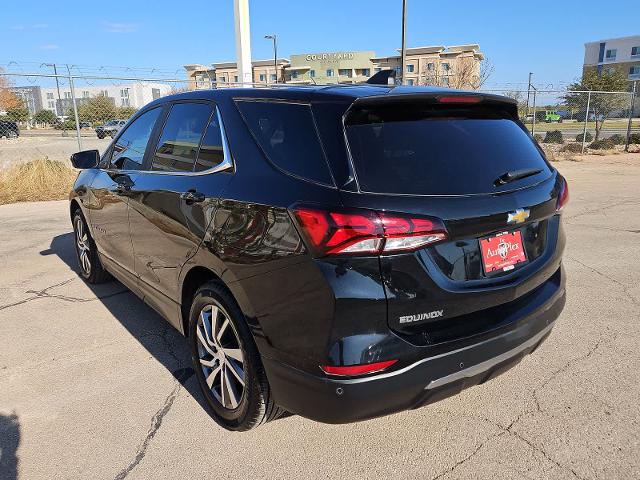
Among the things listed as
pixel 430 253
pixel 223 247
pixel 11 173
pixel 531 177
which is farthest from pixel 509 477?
pixel 11 173

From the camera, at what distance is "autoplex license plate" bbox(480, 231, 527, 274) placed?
225cm

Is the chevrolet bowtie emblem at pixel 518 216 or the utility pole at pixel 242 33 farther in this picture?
the utility pole at pixel 242 33

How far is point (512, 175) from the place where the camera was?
96.1 inches

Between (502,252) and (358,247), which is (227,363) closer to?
(358,247)

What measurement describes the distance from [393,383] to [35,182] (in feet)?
38.1

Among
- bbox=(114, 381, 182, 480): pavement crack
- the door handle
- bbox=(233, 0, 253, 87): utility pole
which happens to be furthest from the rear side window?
bbox=(233, 0, 253, 87): utility pole

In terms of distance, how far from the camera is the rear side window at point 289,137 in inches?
85.0

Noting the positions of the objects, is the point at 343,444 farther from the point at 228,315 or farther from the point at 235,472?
the point at 228,315

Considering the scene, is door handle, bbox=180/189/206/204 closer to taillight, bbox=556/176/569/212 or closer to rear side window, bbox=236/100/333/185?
rear side window, bbox=236/100/333/185

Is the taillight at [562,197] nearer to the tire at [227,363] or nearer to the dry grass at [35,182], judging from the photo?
the tire at [227,363]

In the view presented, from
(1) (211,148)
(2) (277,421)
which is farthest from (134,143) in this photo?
(2) (277,421)

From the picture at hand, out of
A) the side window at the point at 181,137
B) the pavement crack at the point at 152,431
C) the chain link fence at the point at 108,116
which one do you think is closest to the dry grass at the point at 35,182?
the chain link fence at the point at 108,116

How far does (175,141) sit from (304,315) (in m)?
1.80

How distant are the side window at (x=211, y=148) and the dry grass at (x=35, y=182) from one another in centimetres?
958
